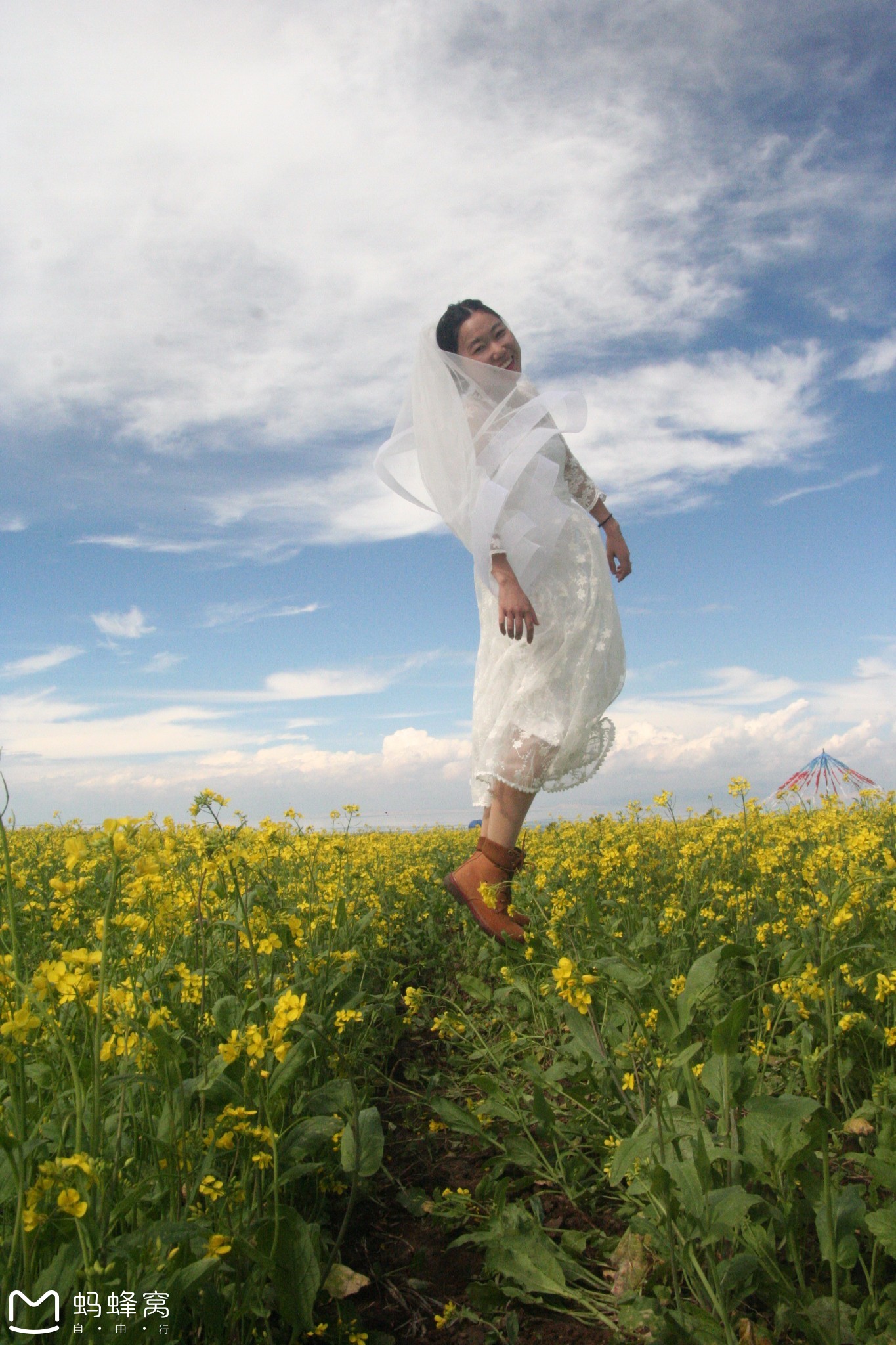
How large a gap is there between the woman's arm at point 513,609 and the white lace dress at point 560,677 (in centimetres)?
15

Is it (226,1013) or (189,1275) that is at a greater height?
(226,1013)

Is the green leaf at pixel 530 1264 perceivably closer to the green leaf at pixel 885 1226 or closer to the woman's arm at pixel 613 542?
the green leaf at pixel 885 1226

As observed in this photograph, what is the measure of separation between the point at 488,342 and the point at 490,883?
247 cm

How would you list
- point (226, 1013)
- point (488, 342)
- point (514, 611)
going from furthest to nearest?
point (488, 342), point (514, 611), point (226, 1013)

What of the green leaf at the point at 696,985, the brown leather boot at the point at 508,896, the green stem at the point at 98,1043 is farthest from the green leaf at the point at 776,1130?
the brown leather boot at the point at 508,896

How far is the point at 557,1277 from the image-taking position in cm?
164

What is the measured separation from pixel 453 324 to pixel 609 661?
1.77m

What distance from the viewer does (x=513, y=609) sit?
3611 mm

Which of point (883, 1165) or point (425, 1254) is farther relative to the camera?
point (425, 1254)

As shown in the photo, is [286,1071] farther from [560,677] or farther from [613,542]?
[613,542]

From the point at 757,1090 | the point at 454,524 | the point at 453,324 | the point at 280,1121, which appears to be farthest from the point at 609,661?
the point at 280,1121

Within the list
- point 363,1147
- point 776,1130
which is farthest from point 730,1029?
point 363,1147

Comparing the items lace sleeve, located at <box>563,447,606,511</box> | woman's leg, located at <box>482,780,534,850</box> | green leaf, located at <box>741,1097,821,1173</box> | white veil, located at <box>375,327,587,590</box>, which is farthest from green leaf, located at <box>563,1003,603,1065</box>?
lace sleeve, located at <box>563,447,606,511</box>

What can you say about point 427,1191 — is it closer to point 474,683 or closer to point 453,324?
point 474,683
